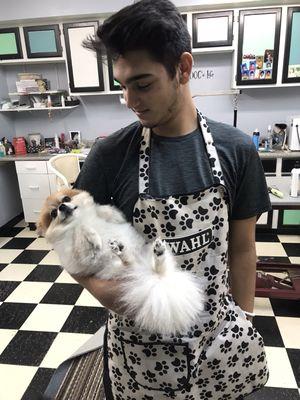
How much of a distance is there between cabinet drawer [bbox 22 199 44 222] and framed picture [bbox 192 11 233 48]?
2485mm

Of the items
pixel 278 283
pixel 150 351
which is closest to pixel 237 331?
pixel 150 351

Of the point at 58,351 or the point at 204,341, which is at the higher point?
the point at 204,341

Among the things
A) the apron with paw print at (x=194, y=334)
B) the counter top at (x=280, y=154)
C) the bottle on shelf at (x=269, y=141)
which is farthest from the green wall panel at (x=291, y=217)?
the apron with paw print at (x=194, y=334)

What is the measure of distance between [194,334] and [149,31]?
29.1 inches

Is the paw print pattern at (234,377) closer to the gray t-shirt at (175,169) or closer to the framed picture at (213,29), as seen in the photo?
the gray t-shirt at (175,169)

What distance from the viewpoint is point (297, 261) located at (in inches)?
122

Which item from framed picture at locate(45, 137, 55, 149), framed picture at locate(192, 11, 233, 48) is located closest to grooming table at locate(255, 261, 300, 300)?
framed picture at locate(192, 11, 233, 48)

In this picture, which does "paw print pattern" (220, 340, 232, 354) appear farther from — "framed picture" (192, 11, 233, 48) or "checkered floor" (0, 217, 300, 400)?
"framed picture" (192, 11, 233, 48)

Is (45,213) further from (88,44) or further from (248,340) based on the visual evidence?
(248,340)

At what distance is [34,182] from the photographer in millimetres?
3855

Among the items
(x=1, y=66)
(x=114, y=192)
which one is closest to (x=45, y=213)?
(x=114, y=192)

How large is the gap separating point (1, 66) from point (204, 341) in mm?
4317

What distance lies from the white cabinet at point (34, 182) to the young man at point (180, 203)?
3069 mm

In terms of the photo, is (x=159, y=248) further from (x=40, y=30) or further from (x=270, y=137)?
(x=40, y=30)
